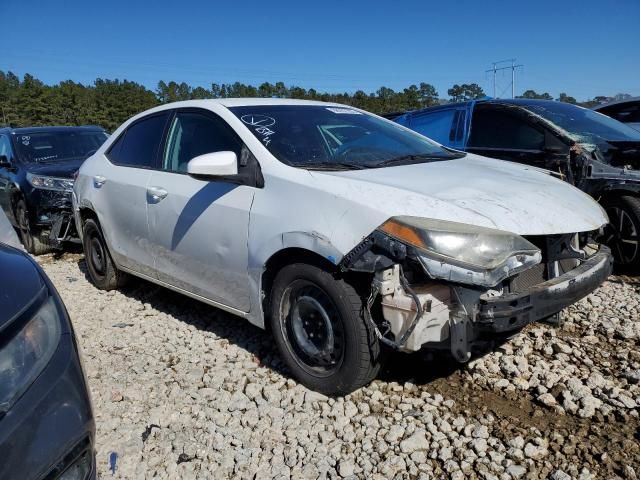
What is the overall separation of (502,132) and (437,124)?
1.02 metres

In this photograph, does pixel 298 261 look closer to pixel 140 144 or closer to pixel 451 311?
pixel 451 311

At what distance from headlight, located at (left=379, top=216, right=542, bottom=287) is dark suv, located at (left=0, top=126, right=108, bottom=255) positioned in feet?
17.7

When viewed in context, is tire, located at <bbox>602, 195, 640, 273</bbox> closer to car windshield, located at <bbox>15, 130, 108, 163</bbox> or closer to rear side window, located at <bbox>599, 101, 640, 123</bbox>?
rear side window, located at <bbox>599, 101, 640, 123</bbox>

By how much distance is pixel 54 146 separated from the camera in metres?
7.67

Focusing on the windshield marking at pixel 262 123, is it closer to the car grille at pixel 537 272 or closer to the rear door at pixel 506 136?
the car grille at pixel 537 272

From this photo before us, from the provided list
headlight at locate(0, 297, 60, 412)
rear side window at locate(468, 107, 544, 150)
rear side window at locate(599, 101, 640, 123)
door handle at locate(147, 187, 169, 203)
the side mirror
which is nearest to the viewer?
headlight at locate(0, 297, 60, 412)

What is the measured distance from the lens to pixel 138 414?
2.88 m

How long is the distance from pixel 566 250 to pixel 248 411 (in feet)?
6.44

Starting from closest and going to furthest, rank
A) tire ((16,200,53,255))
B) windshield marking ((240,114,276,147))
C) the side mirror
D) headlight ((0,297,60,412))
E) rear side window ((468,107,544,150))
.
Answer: headlight ((0,297,60,412)) → the side mirror → windshield marking ((240,114,276,147)) → rear side window ((468,107,544,150)) → tire ((16,200,53,255))

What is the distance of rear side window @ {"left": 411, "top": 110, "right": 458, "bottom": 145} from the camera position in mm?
6250

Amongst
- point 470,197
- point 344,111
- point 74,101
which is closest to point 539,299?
point 470,197

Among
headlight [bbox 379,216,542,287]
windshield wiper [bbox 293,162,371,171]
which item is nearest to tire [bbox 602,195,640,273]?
headlight [bbox 379,216,542,287]

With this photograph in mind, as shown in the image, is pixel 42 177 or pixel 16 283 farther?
pixel 42 177

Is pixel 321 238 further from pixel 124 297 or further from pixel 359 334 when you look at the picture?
pixel 124 297
